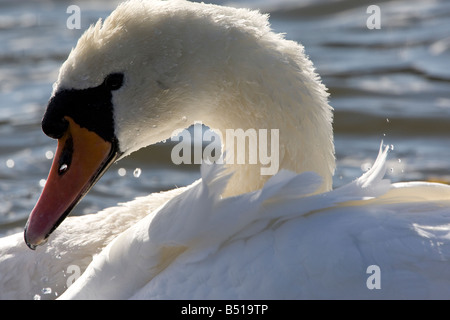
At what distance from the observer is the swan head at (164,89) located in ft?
12.7

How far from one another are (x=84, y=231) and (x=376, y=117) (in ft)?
13.3

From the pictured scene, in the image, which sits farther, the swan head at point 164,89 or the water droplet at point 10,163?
the water droplet at point 10,163

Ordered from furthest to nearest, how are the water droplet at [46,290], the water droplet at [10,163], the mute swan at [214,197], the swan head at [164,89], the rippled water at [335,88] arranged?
the water droplet at [10,163]
the rippled water at [335,88]
the water droplet at [46,290]
the swan head at [164,89]
the mute swan at [214,197]

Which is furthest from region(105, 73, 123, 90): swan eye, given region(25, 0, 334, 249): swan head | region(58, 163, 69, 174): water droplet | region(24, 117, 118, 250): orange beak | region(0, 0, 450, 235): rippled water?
region(0, 0, 450, 235): rippled water

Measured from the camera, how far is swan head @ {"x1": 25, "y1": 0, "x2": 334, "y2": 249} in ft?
12.7

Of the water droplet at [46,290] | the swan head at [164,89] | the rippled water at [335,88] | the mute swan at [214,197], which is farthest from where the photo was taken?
the rippled water at [335,88]

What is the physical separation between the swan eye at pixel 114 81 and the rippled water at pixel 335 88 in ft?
7.91

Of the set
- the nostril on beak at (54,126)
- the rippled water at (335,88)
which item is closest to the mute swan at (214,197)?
the nostril on beak at (54,126)

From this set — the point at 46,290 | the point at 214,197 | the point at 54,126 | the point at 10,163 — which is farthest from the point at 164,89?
the point at 10,163

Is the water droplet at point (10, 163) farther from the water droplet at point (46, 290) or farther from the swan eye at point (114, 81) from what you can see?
the swan eye at point (114, 81)

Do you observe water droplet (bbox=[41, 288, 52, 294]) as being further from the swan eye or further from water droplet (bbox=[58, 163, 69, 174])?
the swan eye

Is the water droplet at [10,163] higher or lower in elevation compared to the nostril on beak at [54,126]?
→ higher

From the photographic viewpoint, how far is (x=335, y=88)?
27.7 feet
